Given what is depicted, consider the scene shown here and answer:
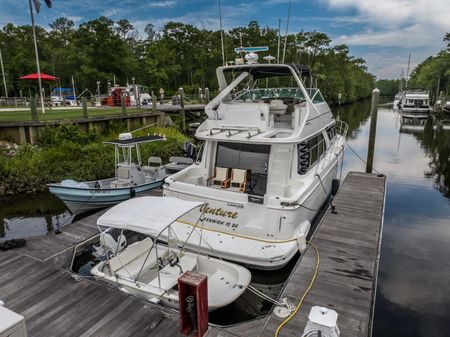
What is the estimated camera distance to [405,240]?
31.2 ft

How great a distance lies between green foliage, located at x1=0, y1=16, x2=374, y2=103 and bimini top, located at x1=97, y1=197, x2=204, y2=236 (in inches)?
1571

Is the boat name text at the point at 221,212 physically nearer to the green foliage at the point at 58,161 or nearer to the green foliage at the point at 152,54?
the green foliage at the point at 58,161

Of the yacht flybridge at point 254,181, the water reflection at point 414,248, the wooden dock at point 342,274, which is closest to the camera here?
the wooden dock at point 342,274

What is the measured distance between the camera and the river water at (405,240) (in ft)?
20.3

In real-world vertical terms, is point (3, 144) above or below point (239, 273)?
above

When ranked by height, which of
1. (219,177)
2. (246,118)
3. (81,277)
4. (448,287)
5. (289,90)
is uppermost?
(289,90)

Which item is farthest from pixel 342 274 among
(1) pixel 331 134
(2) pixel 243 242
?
(1) pixel 331 134

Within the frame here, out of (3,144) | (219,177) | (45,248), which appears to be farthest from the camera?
(3,144)

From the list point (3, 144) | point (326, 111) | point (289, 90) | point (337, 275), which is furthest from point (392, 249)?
point (3, 144)

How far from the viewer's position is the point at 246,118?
843 cm

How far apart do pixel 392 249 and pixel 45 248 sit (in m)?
8.91

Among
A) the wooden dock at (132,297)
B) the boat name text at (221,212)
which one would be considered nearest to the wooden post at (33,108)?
the wooden dock at (132,297)

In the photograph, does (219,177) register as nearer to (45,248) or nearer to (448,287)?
(45,248)

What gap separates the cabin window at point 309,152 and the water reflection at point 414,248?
3.17 meters
